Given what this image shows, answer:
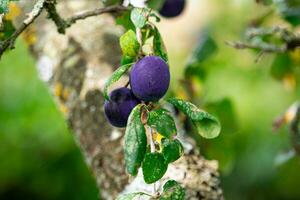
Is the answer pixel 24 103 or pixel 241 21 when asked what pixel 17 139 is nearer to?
pixel 24 103

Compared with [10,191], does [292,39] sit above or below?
above

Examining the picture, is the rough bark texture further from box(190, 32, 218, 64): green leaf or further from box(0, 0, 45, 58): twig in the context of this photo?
box(0, 0, 45, 58): twig

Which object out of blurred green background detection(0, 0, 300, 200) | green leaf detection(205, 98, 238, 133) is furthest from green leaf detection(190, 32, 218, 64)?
blurred green background detection(0, 0, 300, 200)

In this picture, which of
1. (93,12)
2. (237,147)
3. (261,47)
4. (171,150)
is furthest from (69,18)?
(237,147)

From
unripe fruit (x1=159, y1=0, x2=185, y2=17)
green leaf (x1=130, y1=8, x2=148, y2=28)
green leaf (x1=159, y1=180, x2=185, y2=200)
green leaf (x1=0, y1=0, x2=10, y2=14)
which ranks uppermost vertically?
green leaf (x1=0, y1=0, x2=10, y2=14)

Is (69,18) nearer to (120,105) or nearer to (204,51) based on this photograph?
(120,105)

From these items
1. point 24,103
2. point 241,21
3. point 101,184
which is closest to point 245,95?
point 241,21
